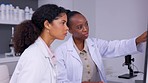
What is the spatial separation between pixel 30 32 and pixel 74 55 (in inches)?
19.9

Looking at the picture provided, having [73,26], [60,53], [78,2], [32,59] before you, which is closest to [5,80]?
[60,53]

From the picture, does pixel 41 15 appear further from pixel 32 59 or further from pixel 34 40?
pixel 32 59

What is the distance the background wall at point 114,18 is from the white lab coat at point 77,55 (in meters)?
1.06

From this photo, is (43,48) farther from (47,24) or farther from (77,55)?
(77,55)

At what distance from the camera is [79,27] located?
55.9 inches

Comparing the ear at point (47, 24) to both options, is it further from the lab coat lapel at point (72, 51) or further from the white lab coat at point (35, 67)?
the lab coat lapel at point (72, 51)

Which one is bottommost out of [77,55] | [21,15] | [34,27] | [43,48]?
[77,55]

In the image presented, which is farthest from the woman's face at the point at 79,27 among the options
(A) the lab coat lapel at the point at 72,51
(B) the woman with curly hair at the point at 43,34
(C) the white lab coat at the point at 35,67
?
(C) the white lab coat at the point at 35,67

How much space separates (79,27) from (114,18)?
146cm

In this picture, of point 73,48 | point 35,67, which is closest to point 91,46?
point 73,48

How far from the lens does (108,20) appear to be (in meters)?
2.80

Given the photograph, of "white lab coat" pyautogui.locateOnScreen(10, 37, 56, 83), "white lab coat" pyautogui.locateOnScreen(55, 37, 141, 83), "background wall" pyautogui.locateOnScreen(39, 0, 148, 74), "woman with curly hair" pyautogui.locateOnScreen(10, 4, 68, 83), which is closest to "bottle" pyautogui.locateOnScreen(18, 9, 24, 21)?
"background wall" pyautogui.locateOnScreen(39, 0, 148, 74)

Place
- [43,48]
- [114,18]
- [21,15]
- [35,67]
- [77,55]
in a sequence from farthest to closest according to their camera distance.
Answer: [114,18], [21,15], [77,55], [43,48], [35,67]

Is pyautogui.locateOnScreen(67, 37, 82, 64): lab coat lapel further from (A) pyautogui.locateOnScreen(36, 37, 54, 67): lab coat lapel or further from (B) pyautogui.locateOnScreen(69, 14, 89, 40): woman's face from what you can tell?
(A) pyautogui.locateOnScreen(36, 37, 54, 67): lab coat lapel
